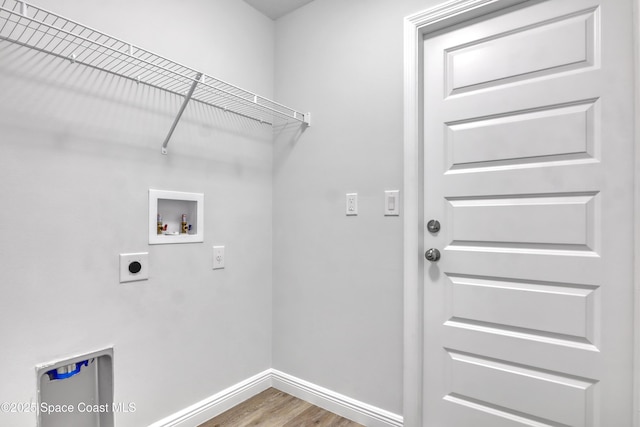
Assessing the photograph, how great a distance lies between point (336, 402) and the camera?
1.81 metres

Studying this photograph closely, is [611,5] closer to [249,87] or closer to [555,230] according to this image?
[555,230]

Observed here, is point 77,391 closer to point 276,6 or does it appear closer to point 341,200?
point 341,200

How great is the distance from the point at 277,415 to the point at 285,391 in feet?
0.78

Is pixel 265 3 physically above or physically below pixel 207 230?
above

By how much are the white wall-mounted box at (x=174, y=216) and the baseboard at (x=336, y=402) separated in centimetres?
99

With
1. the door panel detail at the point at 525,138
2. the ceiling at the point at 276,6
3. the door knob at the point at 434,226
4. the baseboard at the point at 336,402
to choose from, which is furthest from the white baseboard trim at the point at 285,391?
the ceiling at the point at 276,6

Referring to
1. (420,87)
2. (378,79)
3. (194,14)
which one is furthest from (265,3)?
(420,87)

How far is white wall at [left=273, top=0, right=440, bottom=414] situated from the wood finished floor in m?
0.14

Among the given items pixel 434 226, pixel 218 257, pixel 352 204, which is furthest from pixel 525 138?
pixel 218 257

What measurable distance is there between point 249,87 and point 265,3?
49 cm

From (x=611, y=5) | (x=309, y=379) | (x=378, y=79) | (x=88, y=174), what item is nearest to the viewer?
(x=611, y=5)

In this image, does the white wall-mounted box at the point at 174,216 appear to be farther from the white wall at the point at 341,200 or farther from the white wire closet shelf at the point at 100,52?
the white wall at the point at 341,200

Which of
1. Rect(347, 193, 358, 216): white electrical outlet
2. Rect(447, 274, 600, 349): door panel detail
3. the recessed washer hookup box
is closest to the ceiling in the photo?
Rect(347, 193, 358, 216): white electrical outlet

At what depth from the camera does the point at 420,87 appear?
5.25 ft
